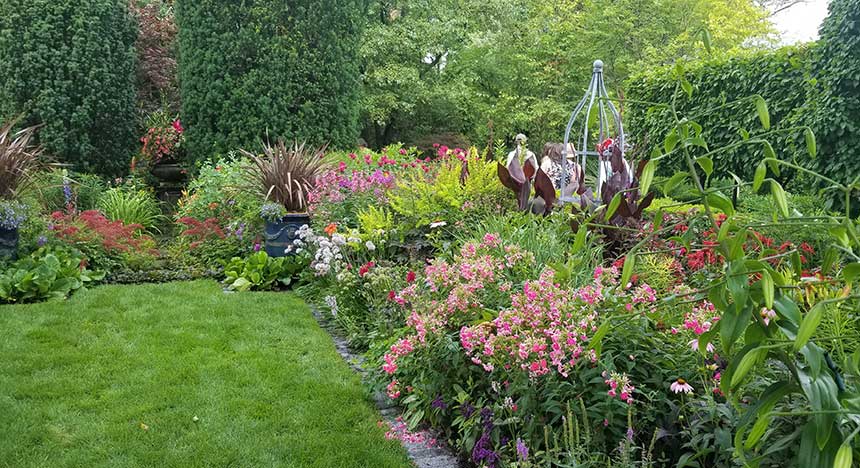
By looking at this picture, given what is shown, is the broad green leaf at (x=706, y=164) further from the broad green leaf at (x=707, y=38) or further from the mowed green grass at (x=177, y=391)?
the mowed green grass at (x=177, y=391)

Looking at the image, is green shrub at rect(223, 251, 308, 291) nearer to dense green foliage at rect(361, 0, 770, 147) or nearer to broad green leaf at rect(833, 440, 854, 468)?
broad green leaf at rect(833, 440, 854, 468)

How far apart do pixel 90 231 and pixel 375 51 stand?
8.22m

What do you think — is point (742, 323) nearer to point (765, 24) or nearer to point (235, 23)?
point (235, 23)

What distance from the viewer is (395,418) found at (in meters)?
3.16

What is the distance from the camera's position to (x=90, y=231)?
615cm

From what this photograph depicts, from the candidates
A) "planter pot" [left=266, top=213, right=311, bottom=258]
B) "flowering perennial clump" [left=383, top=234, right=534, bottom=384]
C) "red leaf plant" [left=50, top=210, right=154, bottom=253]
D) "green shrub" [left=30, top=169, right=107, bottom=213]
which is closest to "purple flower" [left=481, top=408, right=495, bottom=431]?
"flowering perennial clump" [left=383, top=234, right=534, bottom=384]

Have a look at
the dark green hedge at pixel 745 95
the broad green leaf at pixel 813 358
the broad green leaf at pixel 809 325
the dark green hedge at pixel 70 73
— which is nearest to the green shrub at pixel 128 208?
the dark green hedge at pixel 70 73

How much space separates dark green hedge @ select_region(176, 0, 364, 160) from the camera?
829 centimetres

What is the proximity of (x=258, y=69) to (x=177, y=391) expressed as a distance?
5886 mm

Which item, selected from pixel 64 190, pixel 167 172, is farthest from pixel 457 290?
pixel 167 172

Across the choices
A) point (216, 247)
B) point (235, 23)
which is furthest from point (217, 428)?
point (235, 23)

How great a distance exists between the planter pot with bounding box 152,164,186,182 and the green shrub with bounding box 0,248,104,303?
4.08 metres

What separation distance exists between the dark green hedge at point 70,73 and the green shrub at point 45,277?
327 cm

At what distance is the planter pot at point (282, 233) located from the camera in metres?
6.16
